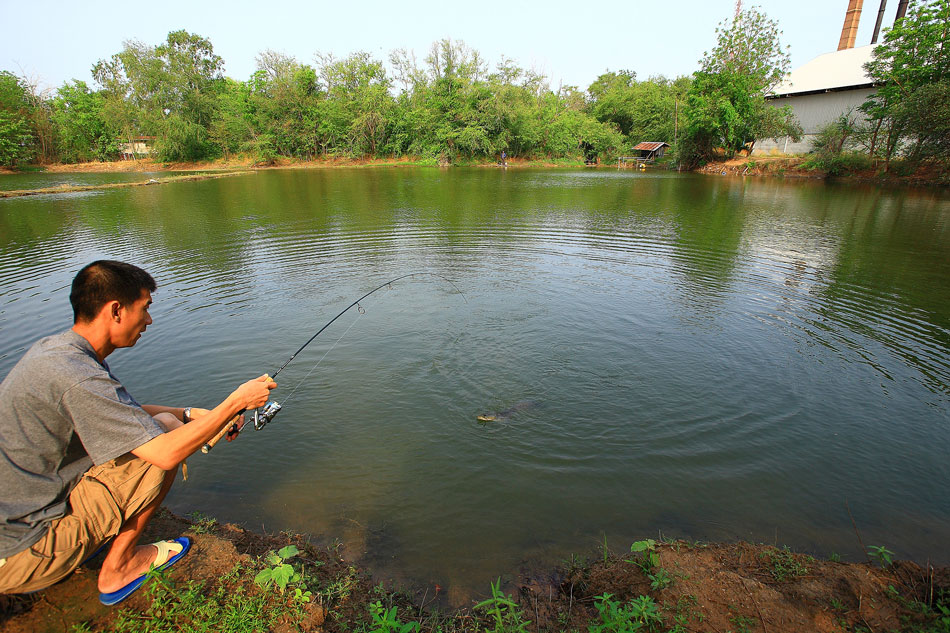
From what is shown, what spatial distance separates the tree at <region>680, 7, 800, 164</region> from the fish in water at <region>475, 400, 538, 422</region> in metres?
51.9

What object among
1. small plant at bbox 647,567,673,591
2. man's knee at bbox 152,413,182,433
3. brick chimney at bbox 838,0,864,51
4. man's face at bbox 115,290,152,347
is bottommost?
small plant at bbox 647,567,673,591

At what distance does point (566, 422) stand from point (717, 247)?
11760 millimetres

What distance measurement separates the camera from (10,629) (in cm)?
247

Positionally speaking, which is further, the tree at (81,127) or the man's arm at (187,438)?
the tree at (81,127)

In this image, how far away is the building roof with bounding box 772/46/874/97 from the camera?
4172cm

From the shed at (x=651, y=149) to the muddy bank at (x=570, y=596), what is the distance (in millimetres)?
70153

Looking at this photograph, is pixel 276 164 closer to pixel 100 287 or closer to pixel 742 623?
pixel 100 287

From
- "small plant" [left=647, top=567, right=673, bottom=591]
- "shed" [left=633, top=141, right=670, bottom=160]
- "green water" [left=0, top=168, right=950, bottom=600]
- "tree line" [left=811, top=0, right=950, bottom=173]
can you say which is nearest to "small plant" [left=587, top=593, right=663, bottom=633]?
"small plant" [left=647, top=567, right=673, bottom=591]

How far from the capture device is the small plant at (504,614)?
278 centimetres

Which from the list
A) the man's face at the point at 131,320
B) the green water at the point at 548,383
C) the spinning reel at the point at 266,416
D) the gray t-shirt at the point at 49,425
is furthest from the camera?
the green water at the point at 548,383

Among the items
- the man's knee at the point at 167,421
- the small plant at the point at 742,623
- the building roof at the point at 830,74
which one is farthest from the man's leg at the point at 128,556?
the building roof at the point at 830,74

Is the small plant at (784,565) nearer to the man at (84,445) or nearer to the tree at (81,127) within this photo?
the man at (84,445)

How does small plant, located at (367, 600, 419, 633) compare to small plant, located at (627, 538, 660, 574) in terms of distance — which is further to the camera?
small plant, located at (627, 538, 660, 574)

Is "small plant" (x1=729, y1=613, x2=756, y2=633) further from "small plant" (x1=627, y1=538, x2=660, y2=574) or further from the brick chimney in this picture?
the brick chimney
